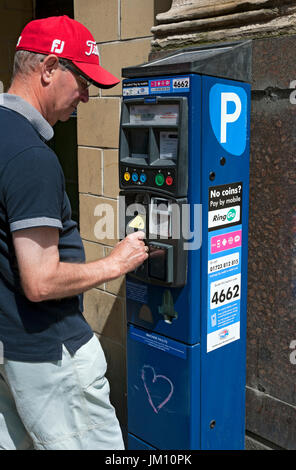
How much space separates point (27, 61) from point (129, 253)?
0.82m

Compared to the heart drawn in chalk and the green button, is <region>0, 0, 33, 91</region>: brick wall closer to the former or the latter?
the green button

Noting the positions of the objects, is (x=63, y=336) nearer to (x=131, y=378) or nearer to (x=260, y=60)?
(x=131, y=378)

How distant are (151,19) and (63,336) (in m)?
1.95

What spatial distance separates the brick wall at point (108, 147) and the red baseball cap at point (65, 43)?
111 centimetres

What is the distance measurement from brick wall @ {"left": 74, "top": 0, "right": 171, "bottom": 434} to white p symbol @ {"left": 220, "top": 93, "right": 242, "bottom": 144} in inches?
40.1

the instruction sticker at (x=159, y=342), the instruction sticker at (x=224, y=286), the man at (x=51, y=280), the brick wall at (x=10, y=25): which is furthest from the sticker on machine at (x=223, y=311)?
the brick wall at (x=10, y=25)

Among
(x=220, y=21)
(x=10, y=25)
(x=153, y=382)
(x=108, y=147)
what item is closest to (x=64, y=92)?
(x=220, y=21)

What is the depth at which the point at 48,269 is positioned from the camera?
1755mm

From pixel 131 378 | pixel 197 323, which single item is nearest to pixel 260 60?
pixel 197 323

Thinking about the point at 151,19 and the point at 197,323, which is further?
the point at 151,19

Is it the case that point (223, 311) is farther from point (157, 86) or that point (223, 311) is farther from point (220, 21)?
point (220, 21)

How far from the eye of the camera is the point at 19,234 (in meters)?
1.69

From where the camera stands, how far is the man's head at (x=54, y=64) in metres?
1.91

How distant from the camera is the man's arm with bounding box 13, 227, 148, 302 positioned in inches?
67.3
